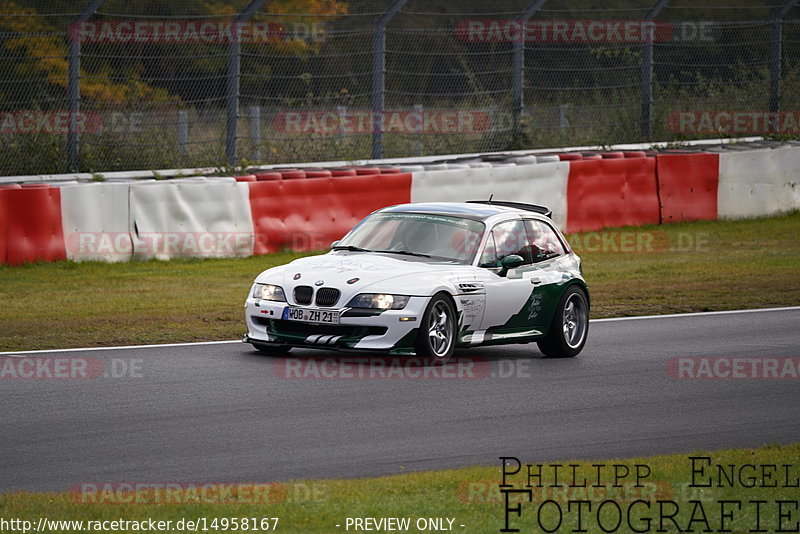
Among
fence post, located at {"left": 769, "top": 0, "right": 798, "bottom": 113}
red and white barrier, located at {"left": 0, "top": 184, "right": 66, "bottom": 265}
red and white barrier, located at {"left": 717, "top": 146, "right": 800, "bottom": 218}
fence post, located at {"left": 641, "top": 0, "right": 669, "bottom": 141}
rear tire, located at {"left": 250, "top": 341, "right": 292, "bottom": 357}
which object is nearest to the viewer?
rear tire, located at {"left": 250, "top": 341, "right": 292, "bottom": 357}

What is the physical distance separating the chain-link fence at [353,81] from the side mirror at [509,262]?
8185mm

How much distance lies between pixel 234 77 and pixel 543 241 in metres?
7.96

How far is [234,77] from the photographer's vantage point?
19.2m

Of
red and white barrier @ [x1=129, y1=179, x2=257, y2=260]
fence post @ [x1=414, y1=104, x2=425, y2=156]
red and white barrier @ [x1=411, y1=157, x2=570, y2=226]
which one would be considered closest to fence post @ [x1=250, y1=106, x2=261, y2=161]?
red and white barrier @ [x1=129, y1=179, x2=257, y2=260]

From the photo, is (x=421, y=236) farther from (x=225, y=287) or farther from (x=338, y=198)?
(x=338, y=198)

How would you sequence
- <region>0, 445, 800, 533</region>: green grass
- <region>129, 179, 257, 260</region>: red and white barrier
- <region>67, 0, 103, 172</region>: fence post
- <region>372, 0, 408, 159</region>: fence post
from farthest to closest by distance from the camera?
<region>372, 0, 408, 159</region>: fence post
<region>67, 0, 103, 172</region>: fence post
<region>129, 179, 257, 260</region>: red and white barrier
<region>0, 445, 800, 533</region>: green grass

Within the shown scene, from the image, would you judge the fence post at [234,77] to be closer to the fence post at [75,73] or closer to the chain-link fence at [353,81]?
the chain-link fence at [353,81]

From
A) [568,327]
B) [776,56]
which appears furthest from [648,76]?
[568,327]

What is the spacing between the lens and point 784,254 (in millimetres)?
19969

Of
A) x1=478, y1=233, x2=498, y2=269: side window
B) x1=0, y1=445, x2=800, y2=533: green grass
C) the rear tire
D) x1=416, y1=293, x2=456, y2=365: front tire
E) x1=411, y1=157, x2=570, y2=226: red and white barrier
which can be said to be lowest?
x1=0, y1=445, x2=800, y2=533: green grass

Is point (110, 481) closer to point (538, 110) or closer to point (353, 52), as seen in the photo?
point (353, 52)

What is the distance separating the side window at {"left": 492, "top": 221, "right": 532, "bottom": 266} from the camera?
12.0 m

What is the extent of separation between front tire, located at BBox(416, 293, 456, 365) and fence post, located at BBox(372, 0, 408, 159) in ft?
33.0

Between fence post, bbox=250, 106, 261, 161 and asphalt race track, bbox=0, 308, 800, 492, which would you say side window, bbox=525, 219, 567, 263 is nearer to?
asphalt race track, bbox=0, 308, 800, 492
